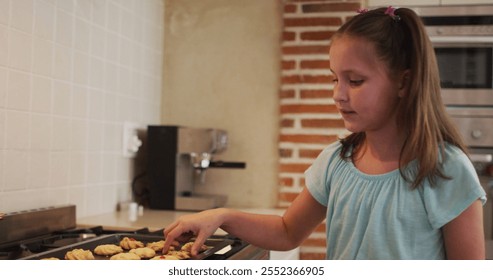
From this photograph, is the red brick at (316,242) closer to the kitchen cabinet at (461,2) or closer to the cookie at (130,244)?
the kitchen cabinet at (461,2)

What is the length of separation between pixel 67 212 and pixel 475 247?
3.87ft

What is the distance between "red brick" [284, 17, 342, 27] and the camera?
2.40 metres

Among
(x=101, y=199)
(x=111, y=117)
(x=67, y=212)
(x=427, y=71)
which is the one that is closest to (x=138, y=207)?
(x=101, y=199)

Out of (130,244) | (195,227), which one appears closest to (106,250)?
(130,244)

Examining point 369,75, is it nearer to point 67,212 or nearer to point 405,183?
point 405,183

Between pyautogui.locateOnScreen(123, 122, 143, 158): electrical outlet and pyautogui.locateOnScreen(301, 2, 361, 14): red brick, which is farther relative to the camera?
pyautogui.locateOnScreen(301, 2, 361, 14): red brick

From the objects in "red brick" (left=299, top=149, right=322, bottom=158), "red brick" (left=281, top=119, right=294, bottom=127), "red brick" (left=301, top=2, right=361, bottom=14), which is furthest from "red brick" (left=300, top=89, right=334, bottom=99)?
"red brick" (left=301, top=2, right=361, bottom=14)

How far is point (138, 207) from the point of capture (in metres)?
2.26

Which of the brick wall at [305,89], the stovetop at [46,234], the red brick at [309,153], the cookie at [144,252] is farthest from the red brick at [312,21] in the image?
the cookie at [144,252]

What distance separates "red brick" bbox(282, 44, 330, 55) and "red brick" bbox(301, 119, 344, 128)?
27 cm

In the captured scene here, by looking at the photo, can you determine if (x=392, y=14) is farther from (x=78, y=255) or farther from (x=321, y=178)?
(x=78, y=255)

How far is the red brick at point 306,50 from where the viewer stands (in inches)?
94.8

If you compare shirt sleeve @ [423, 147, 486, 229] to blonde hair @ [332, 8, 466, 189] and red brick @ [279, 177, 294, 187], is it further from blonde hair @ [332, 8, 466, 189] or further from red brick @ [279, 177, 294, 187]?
red brick @ [279, 177, 294, 187]

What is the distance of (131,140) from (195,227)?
1256 millimetres
